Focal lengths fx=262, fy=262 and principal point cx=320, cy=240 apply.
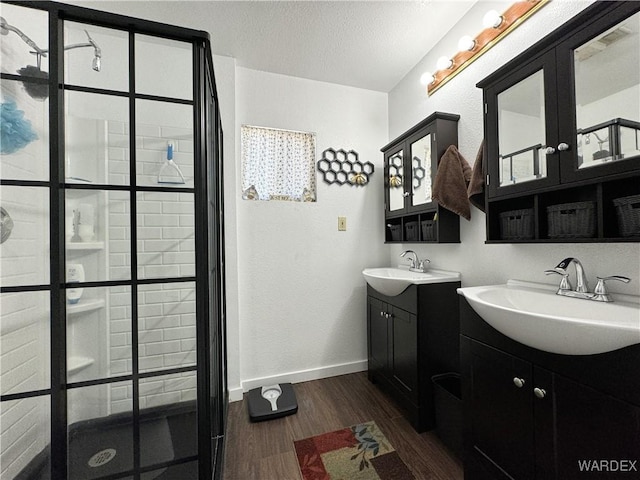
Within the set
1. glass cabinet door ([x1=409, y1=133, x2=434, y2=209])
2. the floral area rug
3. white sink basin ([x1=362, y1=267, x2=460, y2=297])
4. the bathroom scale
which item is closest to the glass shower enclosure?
the floral area rug

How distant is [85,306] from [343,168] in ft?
6.50

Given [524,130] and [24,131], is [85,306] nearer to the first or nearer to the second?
[24,131]

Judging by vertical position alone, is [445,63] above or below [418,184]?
above

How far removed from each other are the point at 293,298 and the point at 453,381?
1.27m

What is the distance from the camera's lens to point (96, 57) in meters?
0.93

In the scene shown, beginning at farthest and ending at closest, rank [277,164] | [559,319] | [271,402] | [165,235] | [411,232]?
[277,164] → [411,232] → [271,402] → [165,235] → [559,319]

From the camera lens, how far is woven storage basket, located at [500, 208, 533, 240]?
1.20 metres

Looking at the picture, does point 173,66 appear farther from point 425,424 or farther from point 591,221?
point 425,424

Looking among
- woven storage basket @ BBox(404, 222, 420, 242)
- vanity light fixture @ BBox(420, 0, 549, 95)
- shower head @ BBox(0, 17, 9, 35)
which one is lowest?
woven storage basket @ BBox(404, 222, 420, 242)

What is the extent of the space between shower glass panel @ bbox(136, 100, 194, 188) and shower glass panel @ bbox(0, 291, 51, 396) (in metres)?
0.52

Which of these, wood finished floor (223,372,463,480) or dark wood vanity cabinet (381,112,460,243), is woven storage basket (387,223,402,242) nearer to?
dark wood vanity cabinet (381,112,460,243)

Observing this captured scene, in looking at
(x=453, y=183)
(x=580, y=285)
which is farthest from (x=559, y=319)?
(x=453, y=183)

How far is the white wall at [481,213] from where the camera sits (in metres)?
1.04

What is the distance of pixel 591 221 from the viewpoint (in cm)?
97
